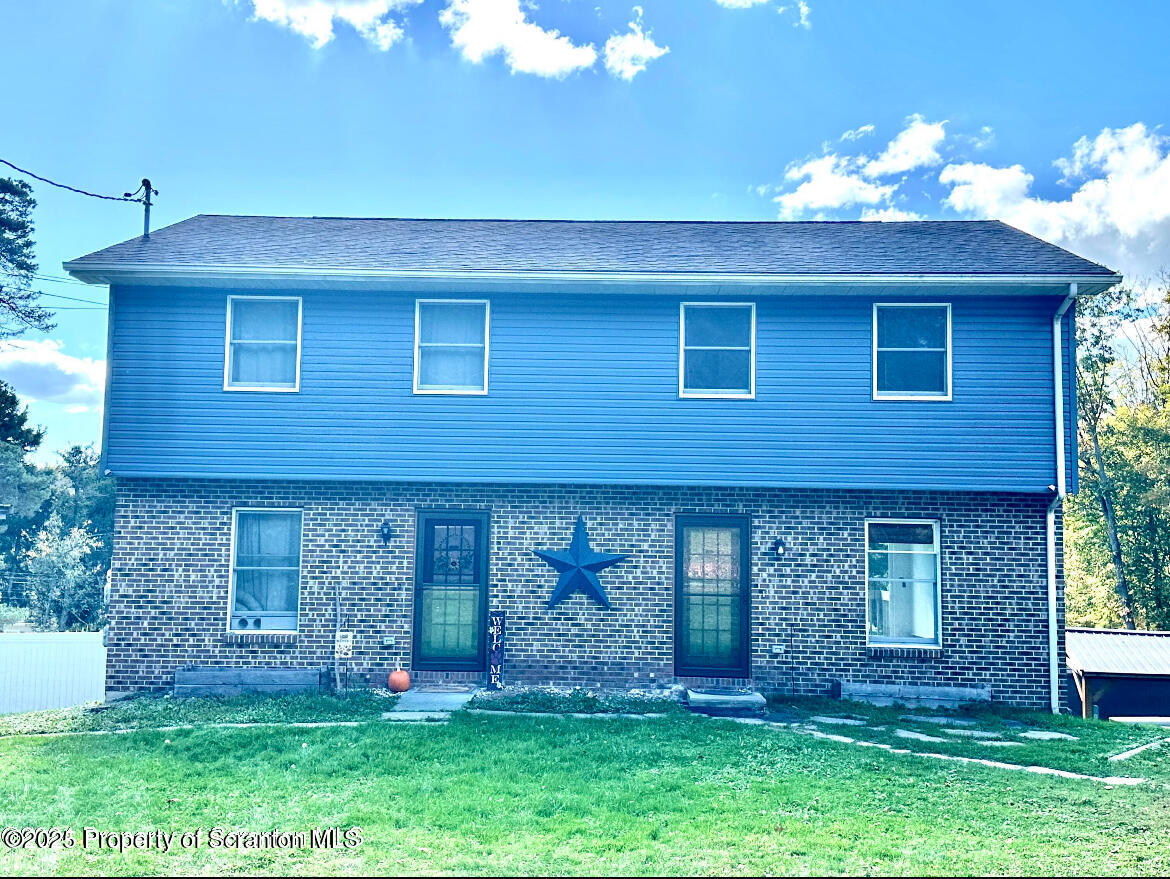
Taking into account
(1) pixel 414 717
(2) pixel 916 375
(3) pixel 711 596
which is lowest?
(1) pixel 414 717

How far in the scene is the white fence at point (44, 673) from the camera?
15070mm

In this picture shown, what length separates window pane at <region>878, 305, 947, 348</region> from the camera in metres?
11.7

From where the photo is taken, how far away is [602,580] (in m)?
11.5

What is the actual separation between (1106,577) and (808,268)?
72.0 ft

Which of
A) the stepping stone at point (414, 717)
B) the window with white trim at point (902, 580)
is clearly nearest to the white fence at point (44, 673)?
the stepping stone at point (414, 717)

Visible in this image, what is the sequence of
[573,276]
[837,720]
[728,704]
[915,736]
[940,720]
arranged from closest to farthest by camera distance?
[915,736] → [837,720] → [940,720] → [728,704] → [573,276]

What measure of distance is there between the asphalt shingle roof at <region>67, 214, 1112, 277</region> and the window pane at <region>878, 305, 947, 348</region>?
58 centimetres

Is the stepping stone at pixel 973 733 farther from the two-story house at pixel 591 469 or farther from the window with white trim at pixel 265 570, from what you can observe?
the window with white trim at pixel 265 570

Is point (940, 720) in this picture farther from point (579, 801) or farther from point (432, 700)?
point (432, 700)

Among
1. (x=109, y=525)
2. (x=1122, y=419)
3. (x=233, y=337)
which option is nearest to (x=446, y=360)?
(x=233, y=337)

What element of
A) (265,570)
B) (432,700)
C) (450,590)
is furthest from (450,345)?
(432,700)

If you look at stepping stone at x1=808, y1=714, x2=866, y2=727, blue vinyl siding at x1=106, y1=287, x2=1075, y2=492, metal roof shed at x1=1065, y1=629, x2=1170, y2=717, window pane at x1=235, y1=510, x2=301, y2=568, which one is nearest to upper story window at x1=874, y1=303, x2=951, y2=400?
blue vinyl siding at x1=106, y1=287, x2=1075, y2=492

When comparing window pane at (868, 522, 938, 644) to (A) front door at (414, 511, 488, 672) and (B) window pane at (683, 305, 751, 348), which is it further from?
(A) front door at (414, 511, 488, 672)

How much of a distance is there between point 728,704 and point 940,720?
2.45 m
